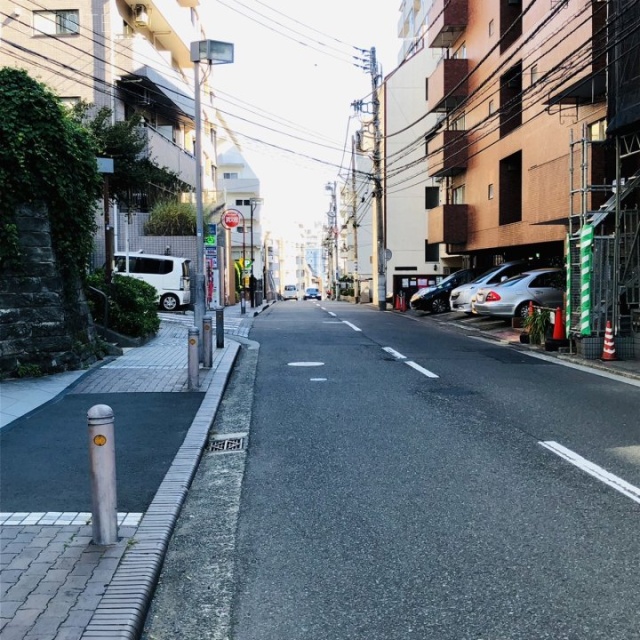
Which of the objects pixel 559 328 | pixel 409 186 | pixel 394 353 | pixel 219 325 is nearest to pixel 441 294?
pixel 559 328

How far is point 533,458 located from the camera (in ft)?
20.7

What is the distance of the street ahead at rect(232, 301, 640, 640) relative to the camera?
137 inches

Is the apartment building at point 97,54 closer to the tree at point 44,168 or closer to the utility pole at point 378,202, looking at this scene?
the utility pole at point 378,202

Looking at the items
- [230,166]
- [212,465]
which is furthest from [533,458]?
[230,166]

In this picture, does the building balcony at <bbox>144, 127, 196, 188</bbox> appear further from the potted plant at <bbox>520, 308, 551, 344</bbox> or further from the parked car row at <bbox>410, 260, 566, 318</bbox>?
the potted plant at <bbox>520, 308, 551, 344</bbox>

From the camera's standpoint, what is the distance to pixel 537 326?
16.3m

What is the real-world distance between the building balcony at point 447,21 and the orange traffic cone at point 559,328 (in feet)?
56.9

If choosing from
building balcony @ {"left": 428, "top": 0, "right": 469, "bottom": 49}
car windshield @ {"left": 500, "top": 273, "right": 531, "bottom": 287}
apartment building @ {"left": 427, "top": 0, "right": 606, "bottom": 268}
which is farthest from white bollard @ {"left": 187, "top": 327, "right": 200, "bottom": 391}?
building balcony @ {"left": 428, "top": 0, "right": 469, "bottom": 49}

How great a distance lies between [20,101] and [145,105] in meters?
20.5

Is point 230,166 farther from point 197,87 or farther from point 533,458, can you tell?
point 533,458

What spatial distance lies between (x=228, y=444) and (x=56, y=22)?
24.8 meters

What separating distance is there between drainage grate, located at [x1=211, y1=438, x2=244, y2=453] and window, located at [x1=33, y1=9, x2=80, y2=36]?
951 inches

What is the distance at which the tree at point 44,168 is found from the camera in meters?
9.60

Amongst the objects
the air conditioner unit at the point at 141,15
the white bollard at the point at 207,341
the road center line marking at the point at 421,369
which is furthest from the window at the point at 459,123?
the white bollard at the point at 207,341
